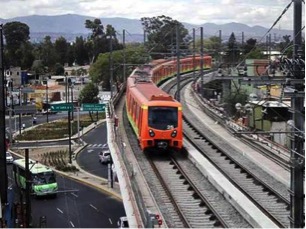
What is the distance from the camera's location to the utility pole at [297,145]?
7430mm

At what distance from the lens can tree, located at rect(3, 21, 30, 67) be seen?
7238cm

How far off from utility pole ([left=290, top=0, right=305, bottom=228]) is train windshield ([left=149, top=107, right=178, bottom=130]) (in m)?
8.00

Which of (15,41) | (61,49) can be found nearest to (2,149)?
(15,41)

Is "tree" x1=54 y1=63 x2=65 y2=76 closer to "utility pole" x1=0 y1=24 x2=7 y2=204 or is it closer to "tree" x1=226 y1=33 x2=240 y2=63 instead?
"tree" x1=226 y1=33 x2=240 y2=63

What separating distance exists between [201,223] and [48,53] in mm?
69398

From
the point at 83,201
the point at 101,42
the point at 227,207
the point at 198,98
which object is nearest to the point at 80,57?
the point at 101,42

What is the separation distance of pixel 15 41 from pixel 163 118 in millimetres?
63312

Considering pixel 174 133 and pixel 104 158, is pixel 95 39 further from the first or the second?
pixel 174 133

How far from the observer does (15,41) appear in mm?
75875

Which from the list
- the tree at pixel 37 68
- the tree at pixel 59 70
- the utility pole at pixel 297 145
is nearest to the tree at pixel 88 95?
the tree at pixel 37 68

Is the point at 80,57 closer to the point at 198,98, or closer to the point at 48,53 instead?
the point at 48,53

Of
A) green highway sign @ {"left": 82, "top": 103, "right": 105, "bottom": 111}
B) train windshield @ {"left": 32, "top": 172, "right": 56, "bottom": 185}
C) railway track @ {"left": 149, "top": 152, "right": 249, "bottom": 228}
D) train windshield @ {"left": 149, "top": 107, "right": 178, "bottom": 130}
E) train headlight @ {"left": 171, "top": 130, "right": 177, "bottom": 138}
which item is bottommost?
train windshield @ {"left": 32, "top": 172, "right": 56, "bottom": 185}

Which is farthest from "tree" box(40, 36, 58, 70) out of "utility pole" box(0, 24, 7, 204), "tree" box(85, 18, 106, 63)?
"utility pole" box(0, 24, 7, 204)

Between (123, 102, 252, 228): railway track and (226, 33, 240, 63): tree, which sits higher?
(226, 33, 240, 63): tree
